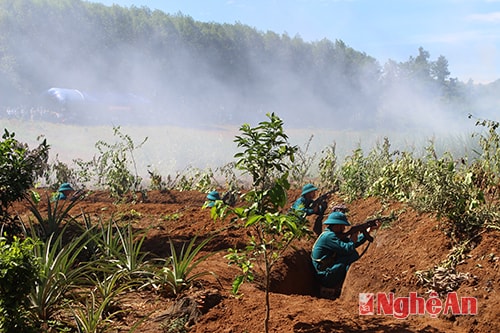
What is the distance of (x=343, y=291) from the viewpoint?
6.54 meters

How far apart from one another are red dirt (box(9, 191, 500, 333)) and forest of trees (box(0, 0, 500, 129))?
20.6m

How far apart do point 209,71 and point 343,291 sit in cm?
2598

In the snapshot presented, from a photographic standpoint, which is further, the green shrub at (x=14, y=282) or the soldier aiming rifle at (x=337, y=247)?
the soldier aiming rifle at (x=337, y=247)

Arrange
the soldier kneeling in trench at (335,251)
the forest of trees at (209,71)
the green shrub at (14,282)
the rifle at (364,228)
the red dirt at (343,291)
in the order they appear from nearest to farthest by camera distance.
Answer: the green shrub at (14,282)
the red dirt at (343,291)
the rifle at (364,228)
the soldier kneeling in trench at (335,251)
the forest of trees at (209,71)

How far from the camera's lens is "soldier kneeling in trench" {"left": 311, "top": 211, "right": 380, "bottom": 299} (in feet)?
Answer: 21.6

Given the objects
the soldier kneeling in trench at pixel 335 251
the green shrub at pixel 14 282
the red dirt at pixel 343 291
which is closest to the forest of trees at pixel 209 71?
the red dirt at pixel 343 291

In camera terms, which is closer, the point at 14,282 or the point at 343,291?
the point at 14,282

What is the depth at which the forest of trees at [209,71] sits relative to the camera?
86.6 feet

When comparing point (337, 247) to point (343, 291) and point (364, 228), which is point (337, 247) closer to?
point (364, 228)

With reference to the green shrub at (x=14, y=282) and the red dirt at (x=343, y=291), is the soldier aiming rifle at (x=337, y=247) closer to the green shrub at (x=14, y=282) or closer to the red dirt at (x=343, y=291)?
the red dirt at (x=343, y=291)

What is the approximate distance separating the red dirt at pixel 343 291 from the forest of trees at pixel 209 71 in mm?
20566

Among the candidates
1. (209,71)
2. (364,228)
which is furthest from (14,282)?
(209,71)

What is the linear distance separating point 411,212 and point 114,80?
938 inches

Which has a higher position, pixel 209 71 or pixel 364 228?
pixel 209 71
